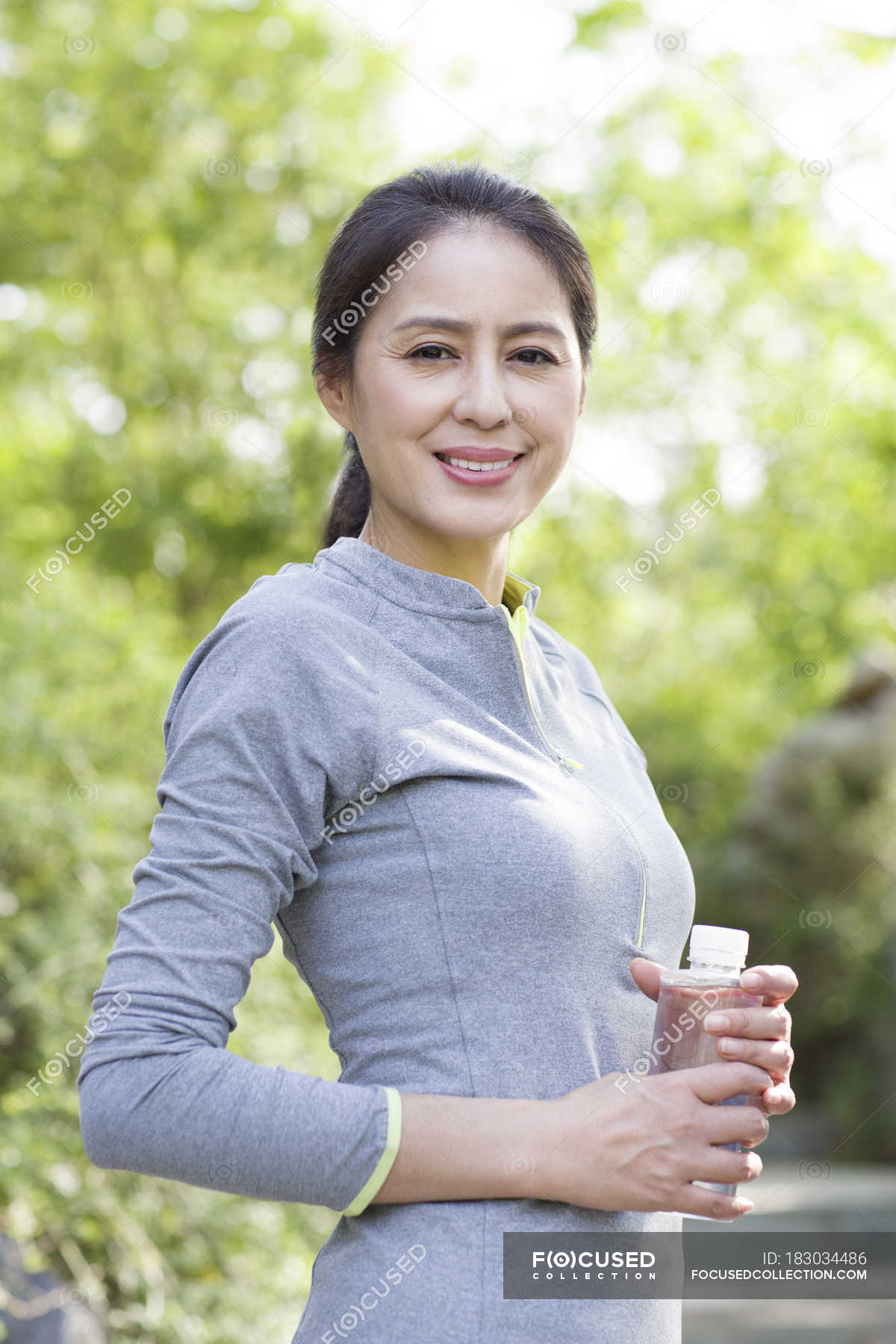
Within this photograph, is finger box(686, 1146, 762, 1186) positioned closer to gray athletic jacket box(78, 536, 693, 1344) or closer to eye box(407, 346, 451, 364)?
gray athletic jacket box(78, 536, 693, 1344)

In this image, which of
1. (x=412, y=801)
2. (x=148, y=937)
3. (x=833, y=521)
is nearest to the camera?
(x=148, y=937)

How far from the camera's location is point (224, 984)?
113 cm

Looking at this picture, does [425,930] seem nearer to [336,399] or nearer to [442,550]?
[442,550]

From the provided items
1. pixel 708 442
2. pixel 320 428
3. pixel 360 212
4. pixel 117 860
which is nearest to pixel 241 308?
pixel 320 428

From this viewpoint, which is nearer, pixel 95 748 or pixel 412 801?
pixel 412 801

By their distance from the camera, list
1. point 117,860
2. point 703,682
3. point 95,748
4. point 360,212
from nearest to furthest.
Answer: point 360,212
point 117,860
point 95,748
point 703,682

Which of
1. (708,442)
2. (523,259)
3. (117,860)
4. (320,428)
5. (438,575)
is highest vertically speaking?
(708,442)

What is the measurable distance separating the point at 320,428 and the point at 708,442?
8.89 ft

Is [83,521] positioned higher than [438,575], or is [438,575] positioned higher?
[83,521]

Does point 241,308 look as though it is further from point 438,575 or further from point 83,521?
point 438,575

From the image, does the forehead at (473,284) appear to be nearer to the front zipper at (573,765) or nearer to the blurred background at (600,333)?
the front zipper at (573,765)

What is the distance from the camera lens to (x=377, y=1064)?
1226 millimetres

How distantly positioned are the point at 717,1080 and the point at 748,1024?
0.21 feet

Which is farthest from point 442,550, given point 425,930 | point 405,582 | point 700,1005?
point 700,1005
